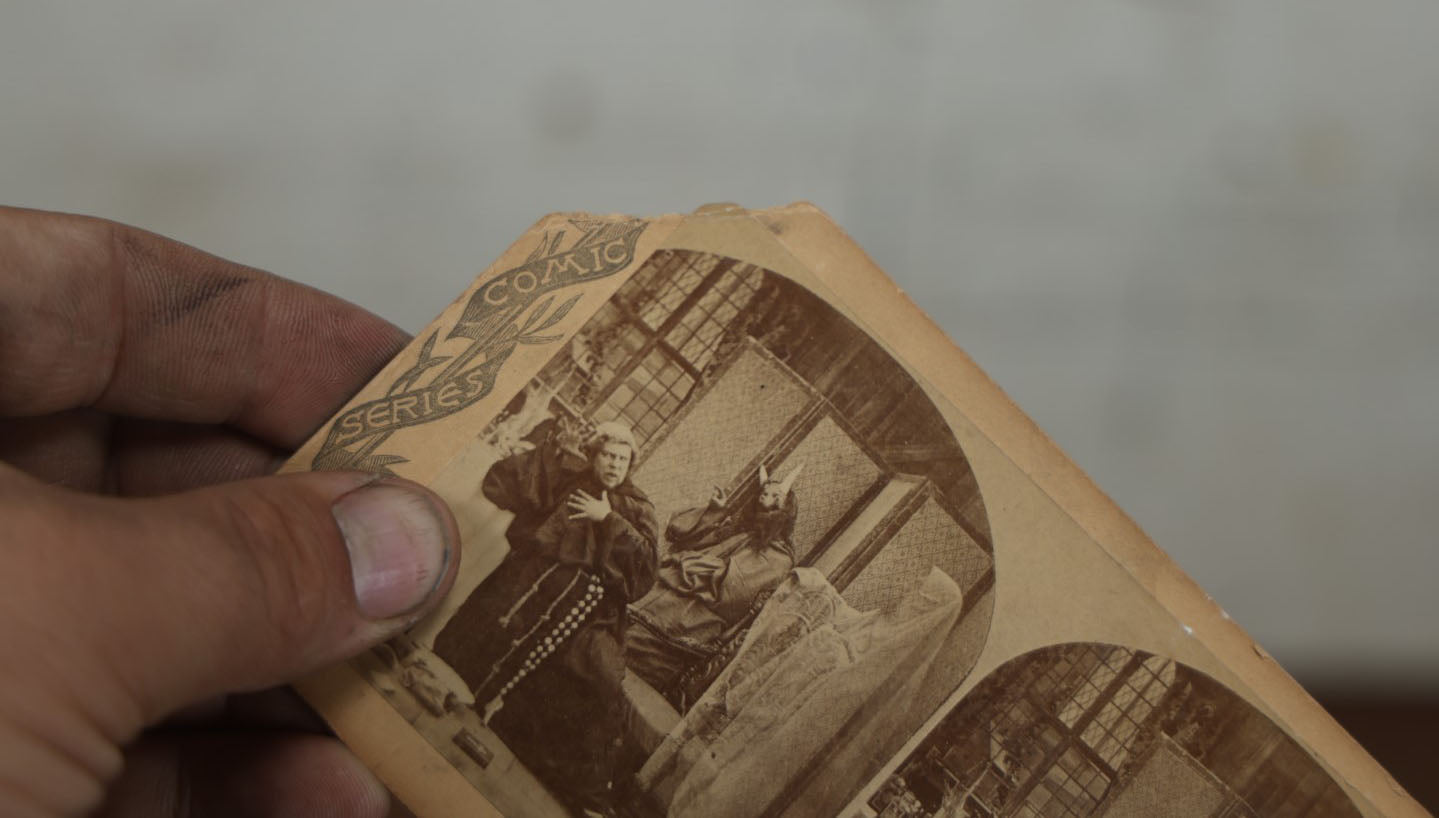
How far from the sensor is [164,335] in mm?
1073

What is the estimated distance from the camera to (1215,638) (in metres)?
0.97

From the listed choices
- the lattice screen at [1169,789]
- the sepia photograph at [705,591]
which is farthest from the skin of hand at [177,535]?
the lattice screen at [1169,789]

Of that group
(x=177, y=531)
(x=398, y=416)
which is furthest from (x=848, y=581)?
(x=177, y=531)

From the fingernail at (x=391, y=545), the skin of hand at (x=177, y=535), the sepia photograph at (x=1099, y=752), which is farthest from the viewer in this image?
the sepia photograph at (x=1099, y=752)

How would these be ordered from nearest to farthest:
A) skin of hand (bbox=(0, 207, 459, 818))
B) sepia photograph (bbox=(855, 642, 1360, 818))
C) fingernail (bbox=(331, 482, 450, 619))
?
skin of hand (bbox=(0, 207, 459, 818)) < fingernail (bbox=(331, 482, 450, 619)) < sepia photograph (bbox=(855, 642, 1360, 818))

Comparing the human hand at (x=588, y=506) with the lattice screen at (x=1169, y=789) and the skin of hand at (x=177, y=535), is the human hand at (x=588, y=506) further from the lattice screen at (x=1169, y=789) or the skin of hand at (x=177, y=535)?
the lattice screen at (x=1169, y=789)

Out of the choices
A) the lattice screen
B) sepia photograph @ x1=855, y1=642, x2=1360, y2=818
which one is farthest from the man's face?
Result: the lattice screen

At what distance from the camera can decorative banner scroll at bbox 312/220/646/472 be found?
1012 mm

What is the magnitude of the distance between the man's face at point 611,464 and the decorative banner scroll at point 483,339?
14 cm

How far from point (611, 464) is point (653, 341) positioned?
5.7 inches

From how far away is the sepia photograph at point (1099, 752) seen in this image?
0.97 meters

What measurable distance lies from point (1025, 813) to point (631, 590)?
19.1 inches

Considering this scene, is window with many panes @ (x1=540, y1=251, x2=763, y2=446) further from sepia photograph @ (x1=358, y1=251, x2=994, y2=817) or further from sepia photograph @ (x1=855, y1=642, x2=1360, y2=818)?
sepia photograph @ (x1=855, y1=642, x2=1360, y2=818)

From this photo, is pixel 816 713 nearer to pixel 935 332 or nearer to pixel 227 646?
pixel 935 332
